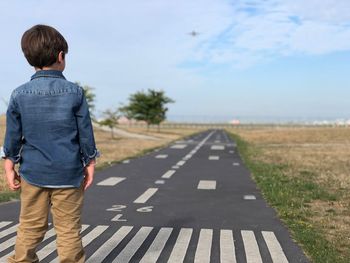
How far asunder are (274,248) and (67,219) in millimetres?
3029

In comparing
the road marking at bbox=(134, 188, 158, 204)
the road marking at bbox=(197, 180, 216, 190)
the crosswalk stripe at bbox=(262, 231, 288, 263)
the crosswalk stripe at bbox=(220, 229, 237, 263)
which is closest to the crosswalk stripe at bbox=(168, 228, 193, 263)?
the crosswalk stripe at bbox=(220, 229, 237, 263)

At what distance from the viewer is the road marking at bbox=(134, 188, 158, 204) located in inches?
344

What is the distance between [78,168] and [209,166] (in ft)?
43.7

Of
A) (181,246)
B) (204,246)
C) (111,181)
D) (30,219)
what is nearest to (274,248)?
(204,246)

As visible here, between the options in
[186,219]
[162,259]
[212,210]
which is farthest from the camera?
[212,210]

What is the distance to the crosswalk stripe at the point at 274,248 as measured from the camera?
5078 mm

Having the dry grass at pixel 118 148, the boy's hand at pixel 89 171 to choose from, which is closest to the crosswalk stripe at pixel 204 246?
the boy's hand at pixel 89 171

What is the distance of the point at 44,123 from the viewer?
10.7ft

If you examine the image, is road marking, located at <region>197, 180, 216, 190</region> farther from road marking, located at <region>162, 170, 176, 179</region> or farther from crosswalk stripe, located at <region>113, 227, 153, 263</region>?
crosswalk stripe, located at <region>113, 227, 153, 263</region>

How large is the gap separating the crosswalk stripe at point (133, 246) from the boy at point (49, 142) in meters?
1.54

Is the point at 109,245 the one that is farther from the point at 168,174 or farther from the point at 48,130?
the point at 168,174

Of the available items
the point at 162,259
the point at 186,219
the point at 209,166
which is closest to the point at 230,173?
the point at 209,166

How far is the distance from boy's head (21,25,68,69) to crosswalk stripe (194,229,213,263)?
108 inches

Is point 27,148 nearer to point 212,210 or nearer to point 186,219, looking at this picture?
point 186,219
